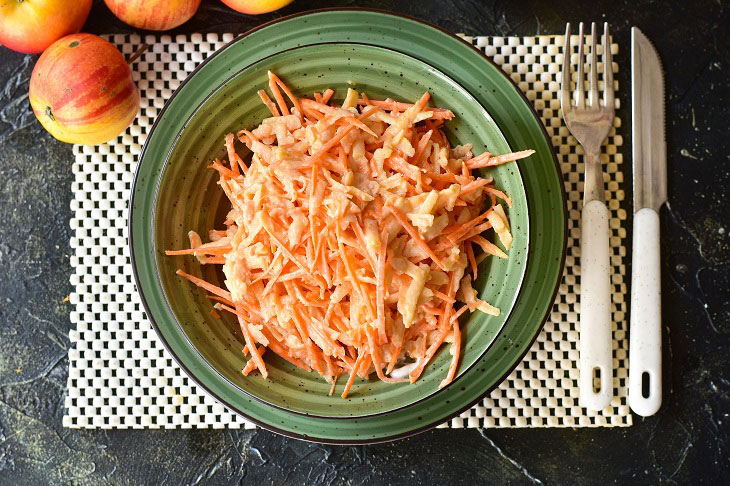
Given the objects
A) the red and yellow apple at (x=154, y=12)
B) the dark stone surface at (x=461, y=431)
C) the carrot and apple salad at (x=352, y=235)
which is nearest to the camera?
the carrot and apple salad at (x=352, y=235)

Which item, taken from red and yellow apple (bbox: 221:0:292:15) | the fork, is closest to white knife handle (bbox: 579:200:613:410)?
the fork

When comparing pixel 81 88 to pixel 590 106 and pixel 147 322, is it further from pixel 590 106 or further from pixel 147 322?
pixel 590 106

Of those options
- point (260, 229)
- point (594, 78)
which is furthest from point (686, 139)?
point (260, 229)

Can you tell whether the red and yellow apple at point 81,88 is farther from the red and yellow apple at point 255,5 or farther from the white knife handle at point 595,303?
the white knife handle at point 595,303

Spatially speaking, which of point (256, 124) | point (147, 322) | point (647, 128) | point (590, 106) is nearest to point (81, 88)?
point (256, 124)

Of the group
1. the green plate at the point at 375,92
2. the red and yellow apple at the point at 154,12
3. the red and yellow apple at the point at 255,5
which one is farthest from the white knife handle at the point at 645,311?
the red and yellow apple at the point at 154,12

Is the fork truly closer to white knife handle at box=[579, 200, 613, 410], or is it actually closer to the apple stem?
white knife handle at box=[579, 200, 613, 410]

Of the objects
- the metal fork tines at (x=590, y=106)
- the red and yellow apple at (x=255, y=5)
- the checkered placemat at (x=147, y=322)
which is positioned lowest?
the checkered placemat at (x=147, y=322)
